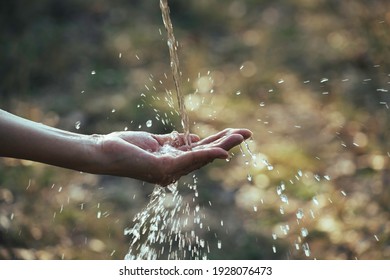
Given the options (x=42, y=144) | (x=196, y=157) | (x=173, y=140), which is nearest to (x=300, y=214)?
(x=173, y=140)

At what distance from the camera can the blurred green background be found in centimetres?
265

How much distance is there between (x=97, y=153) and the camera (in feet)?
5.68

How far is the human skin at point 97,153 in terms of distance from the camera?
1.69 m

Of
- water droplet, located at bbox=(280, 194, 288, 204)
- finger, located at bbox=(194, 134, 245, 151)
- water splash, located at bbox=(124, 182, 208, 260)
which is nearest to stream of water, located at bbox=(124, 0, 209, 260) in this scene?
water splash, located at bbox=(124, 182, 208, 260)

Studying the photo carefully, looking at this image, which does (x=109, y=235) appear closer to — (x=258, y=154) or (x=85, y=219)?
(x=85, y=219)

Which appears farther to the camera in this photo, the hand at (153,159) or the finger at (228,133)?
the finger at (228,133)

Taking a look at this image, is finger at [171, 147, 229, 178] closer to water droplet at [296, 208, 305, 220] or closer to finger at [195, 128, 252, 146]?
finger at [195, 128, 252, 146]

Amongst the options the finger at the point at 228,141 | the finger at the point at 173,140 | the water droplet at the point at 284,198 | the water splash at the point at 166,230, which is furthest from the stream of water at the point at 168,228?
the finger at the point at 228,141

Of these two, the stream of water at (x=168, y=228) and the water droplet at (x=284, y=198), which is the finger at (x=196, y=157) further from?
the water droplet at (x=284, y=198)

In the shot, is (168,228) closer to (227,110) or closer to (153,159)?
(227,110)

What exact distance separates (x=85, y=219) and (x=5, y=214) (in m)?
0.29

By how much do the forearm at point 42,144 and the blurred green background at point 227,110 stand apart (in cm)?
91

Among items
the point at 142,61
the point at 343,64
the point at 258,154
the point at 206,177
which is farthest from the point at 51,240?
the point at 343,64

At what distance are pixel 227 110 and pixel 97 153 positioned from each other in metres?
1.56
